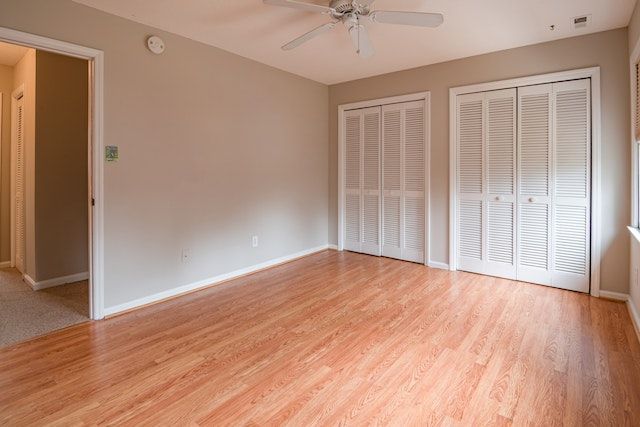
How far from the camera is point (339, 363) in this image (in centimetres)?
216

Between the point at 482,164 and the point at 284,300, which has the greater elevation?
the point at 482,164

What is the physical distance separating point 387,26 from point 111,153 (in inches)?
104

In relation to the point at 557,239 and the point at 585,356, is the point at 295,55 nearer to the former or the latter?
the point at 557,239

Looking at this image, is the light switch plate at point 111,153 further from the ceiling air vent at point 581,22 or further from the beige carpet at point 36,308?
the ceiling air vent at point 581,22

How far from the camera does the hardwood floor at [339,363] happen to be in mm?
1716

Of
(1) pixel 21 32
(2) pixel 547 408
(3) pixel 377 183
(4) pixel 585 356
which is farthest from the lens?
(3) pixel 377 183

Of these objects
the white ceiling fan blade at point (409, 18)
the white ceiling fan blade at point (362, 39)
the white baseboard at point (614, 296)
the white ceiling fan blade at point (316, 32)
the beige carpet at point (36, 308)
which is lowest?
the beige carpet at point (36, 308)

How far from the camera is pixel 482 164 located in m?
3.91

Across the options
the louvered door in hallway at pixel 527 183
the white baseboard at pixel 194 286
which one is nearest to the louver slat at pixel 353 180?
the white baseboard at pixel 194 286

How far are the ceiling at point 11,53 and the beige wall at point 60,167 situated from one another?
422 millimetres

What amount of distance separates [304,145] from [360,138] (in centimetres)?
83

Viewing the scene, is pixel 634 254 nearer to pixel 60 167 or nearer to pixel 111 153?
pixel 111 153

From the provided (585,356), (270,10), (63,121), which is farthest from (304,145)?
(585,356)

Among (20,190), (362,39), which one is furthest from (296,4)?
(20,190)
